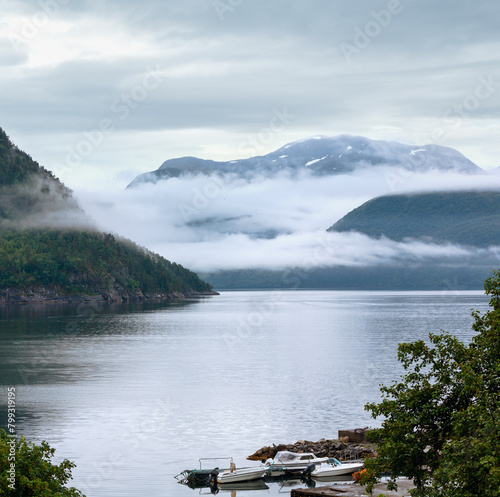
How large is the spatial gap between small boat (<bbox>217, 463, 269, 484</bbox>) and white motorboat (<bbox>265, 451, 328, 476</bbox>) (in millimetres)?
1017

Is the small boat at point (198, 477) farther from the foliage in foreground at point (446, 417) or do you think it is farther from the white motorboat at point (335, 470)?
the foliage in foreground at point (446, 417)

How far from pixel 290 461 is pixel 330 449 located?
21.1 ft

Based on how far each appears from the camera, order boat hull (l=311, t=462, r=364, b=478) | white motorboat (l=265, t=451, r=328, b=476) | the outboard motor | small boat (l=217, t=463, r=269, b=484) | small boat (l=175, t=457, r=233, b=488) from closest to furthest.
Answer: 1. small boat (l=217, t=463, r=269, b=484)
2. small boat (l=175, t=457, r=233, b=488)
3. boat hull (l=311, t=462, r=364, b=478)
4. the outboard motor
5. white motorboat (l=265, t=451, r=328, b=476)

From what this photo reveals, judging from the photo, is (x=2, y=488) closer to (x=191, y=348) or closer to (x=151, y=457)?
(x=151, y=457)

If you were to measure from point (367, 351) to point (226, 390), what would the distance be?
7167 cm

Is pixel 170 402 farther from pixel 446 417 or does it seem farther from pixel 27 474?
pixel 27 474

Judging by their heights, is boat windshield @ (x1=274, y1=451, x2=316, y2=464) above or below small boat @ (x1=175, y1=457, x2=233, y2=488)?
above

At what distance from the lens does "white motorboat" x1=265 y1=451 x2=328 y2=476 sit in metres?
64.6

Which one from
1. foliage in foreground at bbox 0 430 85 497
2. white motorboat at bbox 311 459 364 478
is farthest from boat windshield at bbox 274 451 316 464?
foliage in foreground at bbox 0 430 85 497

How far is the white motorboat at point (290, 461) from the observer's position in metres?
64.6

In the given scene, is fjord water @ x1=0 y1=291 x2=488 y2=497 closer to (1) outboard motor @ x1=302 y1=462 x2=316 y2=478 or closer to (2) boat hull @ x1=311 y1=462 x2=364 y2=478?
(1) outboard motor @ x1=302 y1=462 x2=316 y2=478

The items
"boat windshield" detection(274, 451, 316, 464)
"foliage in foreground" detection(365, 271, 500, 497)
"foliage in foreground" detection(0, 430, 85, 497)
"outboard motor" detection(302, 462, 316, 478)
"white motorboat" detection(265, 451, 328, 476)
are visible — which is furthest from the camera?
"boat windshield" detection(274, 451, 316, 464)

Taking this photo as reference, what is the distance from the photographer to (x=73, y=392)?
366 ft

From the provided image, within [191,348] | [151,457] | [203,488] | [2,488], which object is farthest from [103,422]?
[191,348]
